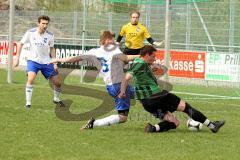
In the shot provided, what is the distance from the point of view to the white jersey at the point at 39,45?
1443 centimetres

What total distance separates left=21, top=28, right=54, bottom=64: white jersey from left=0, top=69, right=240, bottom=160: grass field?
1026 millimetres

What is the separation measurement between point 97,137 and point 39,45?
511 centimetres

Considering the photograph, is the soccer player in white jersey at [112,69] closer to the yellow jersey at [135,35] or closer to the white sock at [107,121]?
the white sock at [107,121]

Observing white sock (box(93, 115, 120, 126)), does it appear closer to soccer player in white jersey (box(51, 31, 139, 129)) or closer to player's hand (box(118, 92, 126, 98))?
soccer player in white jersey (box(51, 31, 139, 129))

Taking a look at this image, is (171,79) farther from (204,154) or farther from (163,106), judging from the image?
(204,154)

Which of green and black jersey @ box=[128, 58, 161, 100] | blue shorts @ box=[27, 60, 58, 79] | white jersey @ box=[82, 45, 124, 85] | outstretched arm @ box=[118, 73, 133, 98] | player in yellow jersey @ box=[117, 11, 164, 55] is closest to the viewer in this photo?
outstretched arm @ box=[118, 73, 133, 98]

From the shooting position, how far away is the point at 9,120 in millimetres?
11562

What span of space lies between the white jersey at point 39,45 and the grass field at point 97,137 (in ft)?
3.37

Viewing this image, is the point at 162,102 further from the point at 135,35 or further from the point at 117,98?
the point at 135,35

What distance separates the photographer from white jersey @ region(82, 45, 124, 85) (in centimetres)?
1088

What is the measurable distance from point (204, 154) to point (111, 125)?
3.10m

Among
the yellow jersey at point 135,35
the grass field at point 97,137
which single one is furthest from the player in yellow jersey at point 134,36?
the grass field at point 97,137

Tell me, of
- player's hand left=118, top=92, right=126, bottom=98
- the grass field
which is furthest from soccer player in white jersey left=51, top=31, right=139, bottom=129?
player's hand left=118, top=92, right=126, bottom=98

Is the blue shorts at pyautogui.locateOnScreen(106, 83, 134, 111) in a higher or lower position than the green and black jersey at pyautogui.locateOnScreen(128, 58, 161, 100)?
lower
